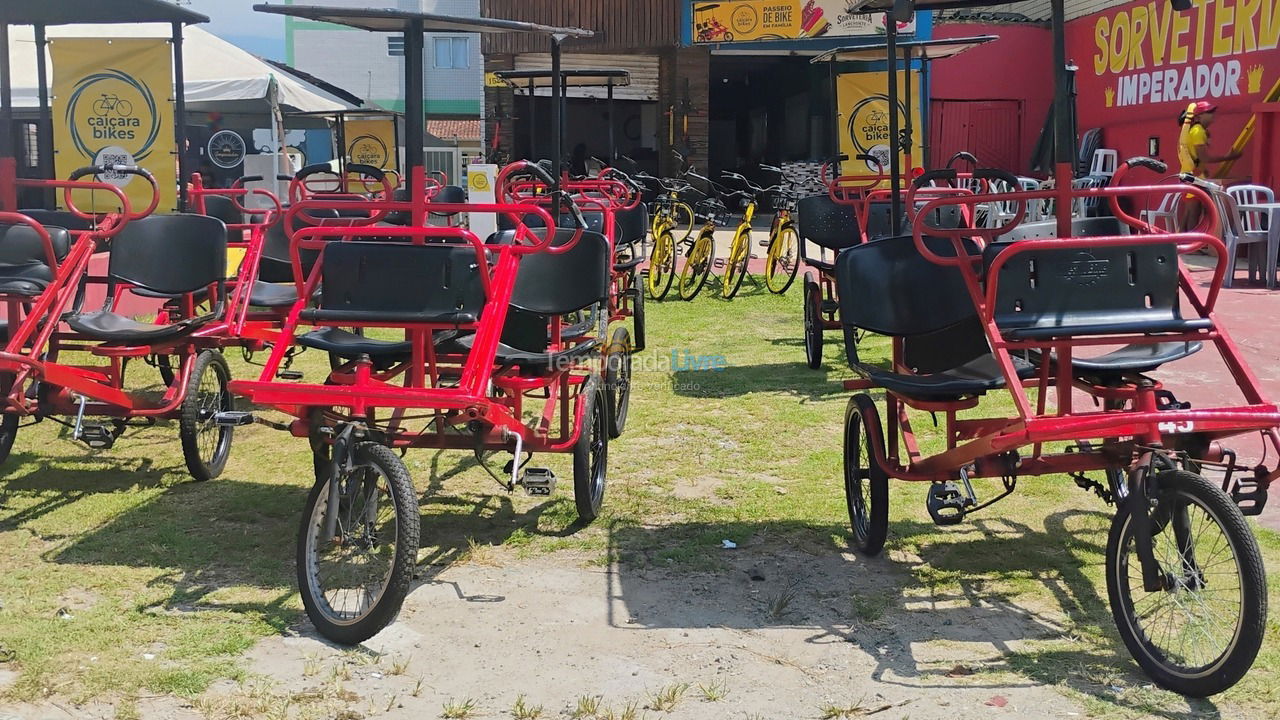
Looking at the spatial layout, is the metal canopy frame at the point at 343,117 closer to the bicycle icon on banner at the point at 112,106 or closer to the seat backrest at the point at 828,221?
the bicycle icon on banner at the point at 112,106

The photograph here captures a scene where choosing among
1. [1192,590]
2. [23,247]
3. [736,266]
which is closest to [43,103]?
[23,247]

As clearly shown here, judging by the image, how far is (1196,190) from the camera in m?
3.93

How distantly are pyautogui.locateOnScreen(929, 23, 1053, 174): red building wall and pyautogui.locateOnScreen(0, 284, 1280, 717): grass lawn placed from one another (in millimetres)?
16115

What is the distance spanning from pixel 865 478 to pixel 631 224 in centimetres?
629

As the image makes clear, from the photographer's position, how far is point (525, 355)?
509 cm

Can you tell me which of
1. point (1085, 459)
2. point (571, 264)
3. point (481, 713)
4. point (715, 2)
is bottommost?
point (481, 713)

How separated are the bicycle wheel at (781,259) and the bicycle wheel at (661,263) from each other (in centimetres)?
99

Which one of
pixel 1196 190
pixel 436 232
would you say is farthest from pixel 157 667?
pixel 1196 190

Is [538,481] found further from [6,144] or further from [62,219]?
[6,144]

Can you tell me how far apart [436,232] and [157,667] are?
1719 millimetres

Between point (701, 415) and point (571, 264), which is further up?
point (571, 264)

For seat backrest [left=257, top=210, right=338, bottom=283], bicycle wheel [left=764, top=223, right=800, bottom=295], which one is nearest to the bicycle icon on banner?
seat backrest [left=257, top=210, right=338, bottom=283]

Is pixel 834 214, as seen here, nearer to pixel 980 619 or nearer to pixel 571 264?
pixel 571 264

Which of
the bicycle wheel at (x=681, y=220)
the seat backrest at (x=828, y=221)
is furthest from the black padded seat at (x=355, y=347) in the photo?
the bicycle wheel at (x=681, y=220)
